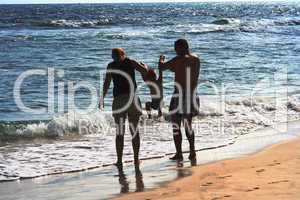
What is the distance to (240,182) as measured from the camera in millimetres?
5957

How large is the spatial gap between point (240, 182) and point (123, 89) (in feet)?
6.63

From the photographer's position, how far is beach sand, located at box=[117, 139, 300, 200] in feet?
17.9

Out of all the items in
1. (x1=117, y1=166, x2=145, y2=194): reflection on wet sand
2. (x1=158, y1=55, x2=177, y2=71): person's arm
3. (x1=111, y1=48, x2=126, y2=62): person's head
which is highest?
(x1=111, y1=48, x2=126, y2=62): person's head

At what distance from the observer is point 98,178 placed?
701 cm

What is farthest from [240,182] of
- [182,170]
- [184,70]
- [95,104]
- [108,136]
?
[95,104]

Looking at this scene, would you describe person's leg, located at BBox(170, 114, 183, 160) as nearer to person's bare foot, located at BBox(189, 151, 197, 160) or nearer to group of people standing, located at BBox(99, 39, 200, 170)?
group of people standing, located at BBox(99, 39, 200, 170)

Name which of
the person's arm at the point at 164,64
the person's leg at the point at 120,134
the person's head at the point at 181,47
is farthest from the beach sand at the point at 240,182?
the person's head at the point at 181,47

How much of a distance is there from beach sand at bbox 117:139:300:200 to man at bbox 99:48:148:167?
39.8 inches

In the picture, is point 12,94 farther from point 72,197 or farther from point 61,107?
point 72,197

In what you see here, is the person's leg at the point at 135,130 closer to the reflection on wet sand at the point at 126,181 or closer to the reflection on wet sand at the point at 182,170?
the reflection on wet sand at the point at 126,181

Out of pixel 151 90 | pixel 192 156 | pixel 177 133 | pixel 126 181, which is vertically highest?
pixel 151 90

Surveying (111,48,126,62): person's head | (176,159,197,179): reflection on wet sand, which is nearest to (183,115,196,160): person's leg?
(176,159,197,179): reflection on wet sand

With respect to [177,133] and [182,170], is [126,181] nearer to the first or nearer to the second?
[182,170]

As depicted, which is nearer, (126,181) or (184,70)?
(126,181)
